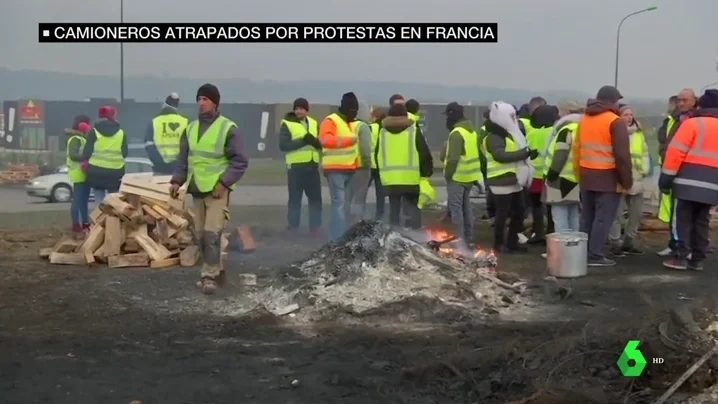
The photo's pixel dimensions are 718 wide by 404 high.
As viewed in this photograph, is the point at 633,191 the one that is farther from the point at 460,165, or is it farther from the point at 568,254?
the point at 460,165

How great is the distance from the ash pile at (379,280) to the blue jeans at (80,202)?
4392 mm

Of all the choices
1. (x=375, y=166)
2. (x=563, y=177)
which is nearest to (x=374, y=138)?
(x=375, y=166)

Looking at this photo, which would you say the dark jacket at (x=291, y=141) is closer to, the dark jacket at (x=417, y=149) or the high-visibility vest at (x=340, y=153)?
the high-visibility vest at (x=340, y=153)

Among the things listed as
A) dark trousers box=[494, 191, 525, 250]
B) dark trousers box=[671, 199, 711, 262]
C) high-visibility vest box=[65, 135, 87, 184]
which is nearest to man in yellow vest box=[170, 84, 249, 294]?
dark trousers box=[494, 191, 525, 250]

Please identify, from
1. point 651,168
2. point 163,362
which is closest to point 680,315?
point 163,362

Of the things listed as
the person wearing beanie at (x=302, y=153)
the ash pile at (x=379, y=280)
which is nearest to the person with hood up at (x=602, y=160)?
the ash pile at (x=379, y=280)

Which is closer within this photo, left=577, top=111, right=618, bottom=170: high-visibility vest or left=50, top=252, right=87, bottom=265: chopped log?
left=577, top=111, right=618, bottom=170: high-visibility vest

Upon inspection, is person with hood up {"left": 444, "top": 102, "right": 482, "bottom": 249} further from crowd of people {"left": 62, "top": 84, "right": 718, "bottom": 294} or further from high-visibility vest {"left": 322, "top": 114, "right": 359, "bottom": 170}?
high-visibility vest {"left": 322, "top": 114, "right": 359, "bottom": 170}

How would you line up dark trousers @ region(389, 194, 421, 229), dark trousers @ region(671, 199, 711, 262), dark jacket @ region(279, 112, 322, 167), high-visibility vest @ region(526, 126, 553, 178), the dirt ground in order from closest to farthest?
the dirt ground < dark trousers @ region(671, 199, 711, 262) < dark trousers @ region(389, 194, 421, 229) < high-visibility vest @ region(526, 126, 553, 178) < dark jacket @ region(279, 112, 322, 167)

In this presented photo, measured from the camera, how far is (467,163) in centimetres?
957

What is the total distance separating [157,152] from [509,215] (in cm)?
460

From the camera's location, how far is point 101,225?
9109 millimetres

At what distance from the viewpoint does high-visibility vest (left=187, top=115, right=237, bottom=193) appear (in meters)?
7.63

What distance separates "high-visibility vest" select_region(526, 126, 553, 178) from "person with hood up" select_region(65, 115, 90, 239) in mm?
5482
